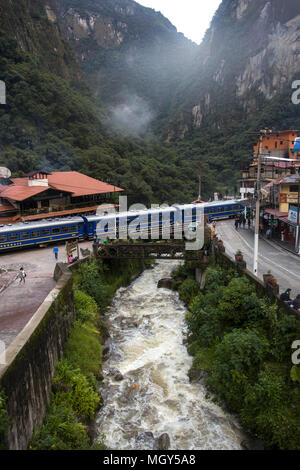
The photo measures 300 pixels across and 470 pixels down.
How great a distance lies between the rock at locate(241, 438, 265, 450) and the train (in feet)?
62.2

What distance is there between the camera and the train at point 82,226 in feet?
79.9

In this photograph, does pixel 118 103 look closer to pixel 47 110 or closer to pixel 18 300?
pixel 47 110

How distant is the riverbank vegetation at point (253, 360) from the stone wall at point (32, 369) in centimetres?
580

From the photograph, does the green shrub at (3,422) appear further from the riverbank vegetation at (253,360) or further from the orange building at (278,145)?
the orange building at (278,145)

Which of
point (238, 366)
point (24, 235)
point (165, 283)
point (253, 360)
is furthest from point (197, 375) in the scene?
point (24, 235)

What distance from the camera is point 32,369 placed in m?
10.1

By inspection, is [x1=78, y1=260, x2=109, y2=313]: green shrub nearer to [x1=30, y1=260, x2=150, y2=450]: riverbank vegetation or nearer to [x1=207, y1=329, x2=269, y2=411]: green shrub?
[x1=30, y1=260, x2=150, y2=450]: riverbank vegetation

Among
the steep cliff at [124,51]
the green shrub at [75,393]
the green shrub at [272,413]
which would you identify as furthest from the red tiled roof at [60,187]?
the steep cliff at [124,51]

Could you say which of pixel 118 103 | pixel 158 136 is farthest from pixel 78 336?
pixel 118 103

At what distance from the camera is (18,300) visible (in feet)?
48.9

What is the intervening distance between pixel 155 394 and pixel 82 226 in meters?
16.9

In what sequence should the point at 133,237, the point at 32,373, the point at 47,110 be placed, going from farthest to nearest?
the point at 47,110 → the point at 133,237 → the point at 32,373
